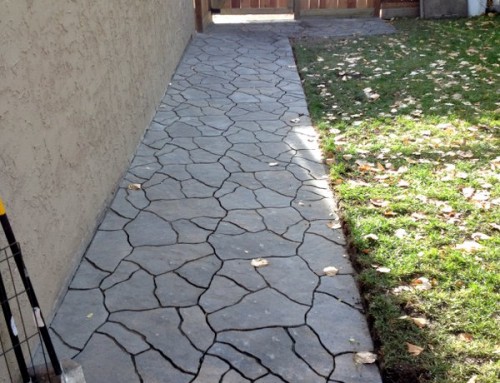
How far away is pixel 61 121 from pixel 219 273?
145 centimetres

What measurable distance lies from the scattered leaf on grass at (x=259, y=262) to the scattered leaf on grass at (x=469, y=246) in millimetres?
1370

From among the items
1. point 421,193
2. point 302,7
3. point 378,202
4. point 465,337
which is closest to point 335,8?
point 302,7

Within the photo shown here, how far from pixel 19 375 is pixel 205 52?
779cm

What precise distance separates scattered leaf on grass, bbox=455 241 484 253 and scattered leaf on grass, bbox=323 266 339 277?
0.90 m

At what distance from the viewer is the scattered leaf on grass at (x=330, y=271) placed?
3.71 meters

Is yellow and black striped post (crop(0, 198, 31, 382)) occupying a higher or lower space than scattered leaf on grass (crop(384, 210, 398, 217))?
higher

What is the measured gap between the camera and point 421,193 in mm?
4586

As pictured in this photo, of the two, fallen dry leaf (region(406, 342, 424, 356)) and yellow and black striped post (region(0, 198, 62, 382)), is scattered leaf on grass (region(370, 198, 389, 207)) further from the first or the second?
yellow and black striped post (region(0, 198, 62, 382))

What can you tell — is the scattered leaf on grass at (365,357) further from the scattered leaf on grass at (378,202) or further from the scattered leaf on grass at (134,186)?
the scattered leaf on grass at (134,186)

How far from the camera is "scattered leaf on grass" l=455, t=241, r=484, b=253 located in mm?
3814

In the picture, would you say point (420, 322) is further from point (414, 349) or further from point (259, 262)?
point (259, 262)

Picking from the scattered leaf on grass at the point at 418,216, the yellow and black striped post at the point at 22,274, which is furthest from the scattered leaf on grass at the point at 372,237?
the yellow and black striped post at the point at 22,274

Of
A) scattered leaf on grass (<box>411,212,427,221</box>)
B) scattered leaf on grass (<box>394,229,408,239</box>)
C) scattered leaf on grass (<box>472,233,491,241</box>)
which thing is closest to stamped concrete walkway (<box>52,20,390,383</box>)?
scattered leaf on grass (<box>394,229,408,239</box>)

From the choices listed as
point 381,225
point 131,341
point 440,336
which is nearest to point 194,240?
point 131,341
